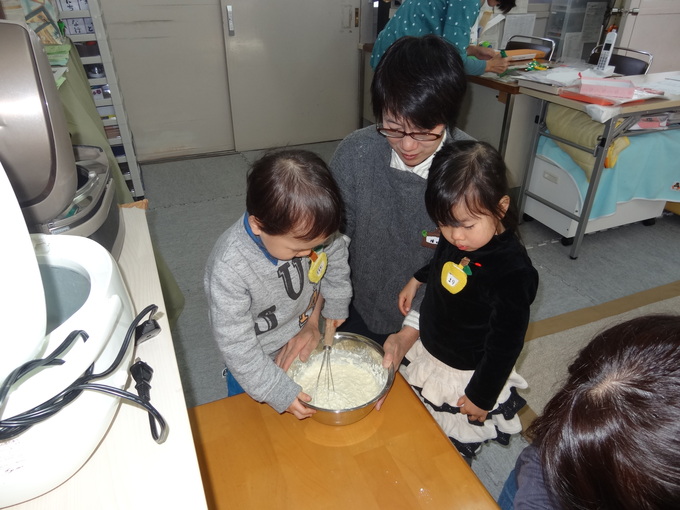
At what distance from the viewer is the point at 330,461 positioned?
0.74 m

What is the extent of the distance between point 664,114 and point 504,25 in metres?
1.87

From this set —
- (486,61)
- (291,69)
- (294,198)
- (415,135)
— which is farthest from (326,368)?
(291,69)

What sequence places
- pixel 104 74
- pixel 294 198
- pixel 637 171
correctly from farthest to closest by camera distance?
pixel 104 74
pixel 637 171
pixel 294 198

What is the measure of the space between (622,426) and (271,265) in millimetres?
595

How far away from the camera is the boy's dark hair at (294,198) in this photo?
731 millimetres

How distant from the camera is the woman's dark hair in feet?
1.41

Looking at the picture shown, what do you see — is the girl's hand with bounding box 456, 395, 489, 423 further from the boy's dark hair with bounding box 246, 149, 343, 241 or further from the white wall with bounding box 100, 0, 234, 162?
the white wall with bounding box 100, 0, 234, 162

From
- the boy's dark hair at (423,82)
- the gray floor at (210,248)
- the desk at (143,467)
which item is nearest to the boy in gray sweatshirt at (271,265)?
the desk at (143,467)

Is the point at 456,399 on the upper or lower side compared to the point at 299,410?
lower

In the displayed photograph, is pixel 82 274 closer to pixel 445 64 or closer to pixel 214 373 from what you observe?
pixel 445 64

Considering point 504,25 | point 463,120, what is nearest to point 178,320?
point 463,120

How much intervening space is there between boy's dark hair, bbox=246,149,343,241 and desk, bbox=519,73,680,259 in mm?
1898

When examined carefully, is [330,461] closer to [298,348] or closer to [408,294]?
[298,348]

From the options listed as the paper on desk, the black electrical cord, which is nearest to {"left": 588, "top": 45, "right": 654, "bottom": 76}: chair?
the paper on desk
